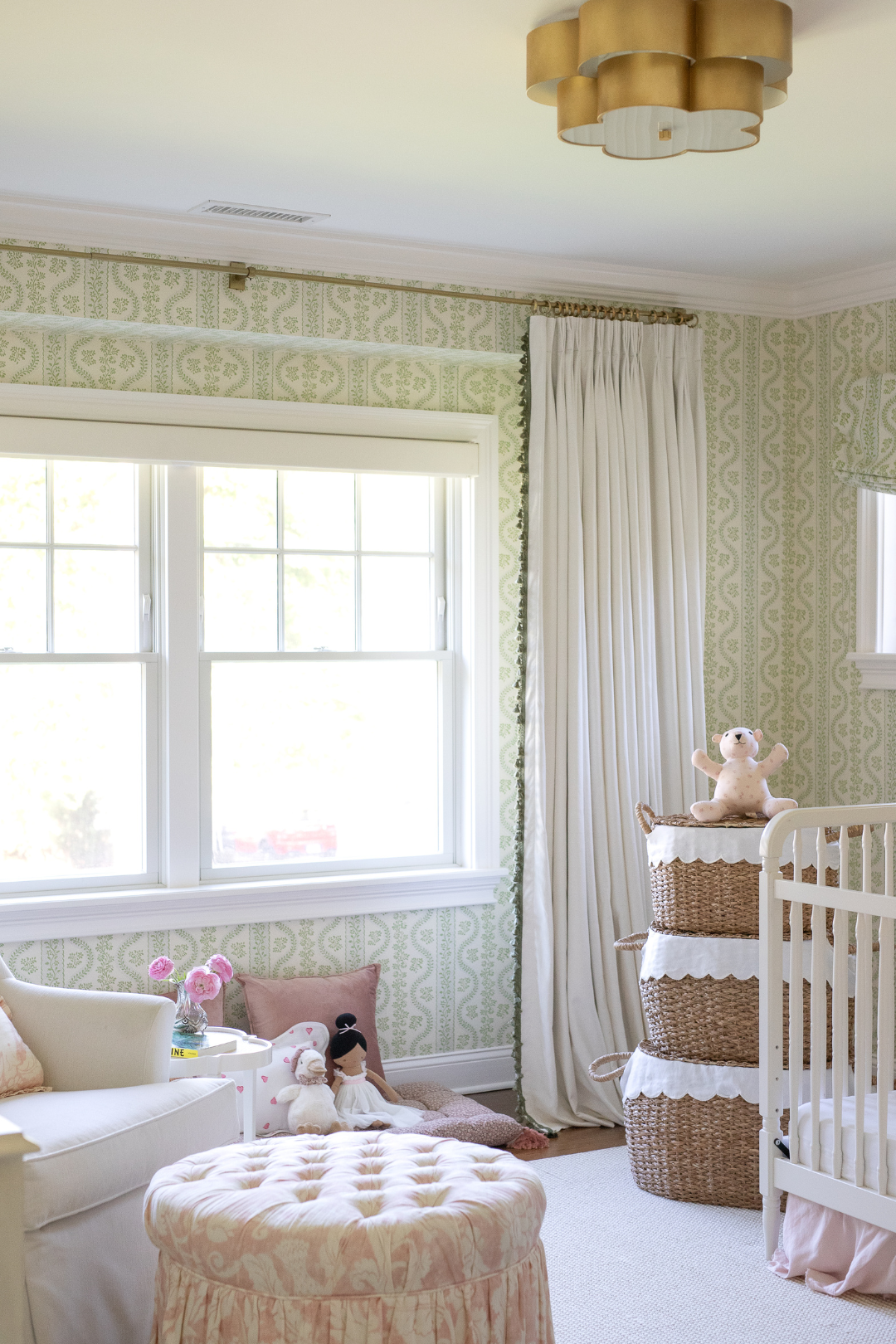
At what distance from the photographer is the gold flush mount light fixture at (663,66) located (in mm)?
2191

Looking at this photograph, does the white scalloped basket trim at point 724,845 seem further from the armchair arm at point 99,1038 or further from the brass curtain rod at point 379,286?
the brass curtain rod at point 379,286

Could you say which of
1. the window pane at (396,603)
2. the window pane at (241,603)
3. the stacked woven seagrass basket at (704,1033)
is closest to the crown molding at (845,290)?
the window pane at (396,603)

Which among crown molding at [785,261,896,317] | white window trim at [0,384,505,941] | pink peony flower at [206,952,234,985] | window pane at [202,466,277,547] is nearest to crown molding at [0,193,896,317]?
crown molding at [785,261,896,317]

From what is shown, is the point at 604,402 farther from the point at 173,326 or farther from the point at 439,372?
the point at 173,326

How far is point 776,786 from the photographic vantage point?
4.41 metres

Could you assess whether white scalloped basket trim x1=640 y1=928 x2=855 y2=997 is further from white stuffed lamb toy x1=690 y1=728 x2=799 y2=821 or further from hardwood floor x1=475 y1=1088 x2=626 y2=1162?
hardwood floor x1=475 y1=1088 x2=626 y2=1162

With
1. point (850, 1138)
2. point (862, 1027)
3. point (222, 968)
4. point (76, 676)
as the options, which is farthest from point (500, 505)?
point (850, 1138)

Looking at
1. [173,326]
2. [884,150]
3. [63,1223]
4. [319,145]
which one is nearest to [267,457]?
[173,326]

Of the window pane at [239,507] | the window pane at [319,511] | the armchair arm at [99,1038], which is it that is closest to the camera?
the armchair arm at [99,1038]

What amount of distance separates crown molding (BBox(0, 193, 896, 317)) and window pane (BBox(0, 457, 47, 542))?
2.01ft

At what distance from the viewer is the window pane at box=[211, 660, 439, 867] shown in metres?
3.85

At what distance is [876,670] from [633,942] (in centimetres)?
123

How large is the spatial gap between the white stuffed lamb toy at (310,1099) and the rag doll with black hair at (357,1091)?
45 millimetres

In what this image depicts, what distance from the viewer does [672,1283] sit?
278cm
